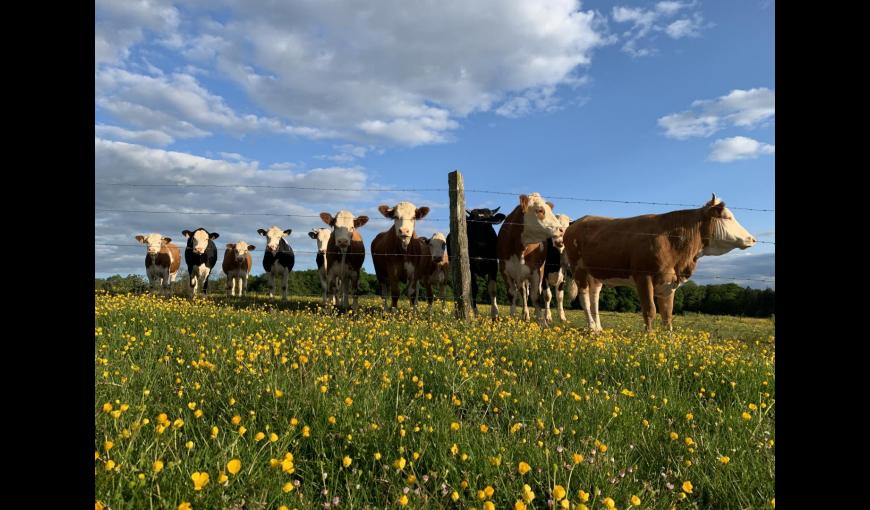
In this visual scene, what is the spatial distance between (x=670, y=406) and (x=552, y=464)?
2.11 m

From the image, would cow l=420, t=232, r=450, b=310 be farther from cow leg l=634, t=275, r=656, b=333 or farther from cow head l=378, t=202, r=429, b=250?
cow leg l=634, t=275, r=656, b=333

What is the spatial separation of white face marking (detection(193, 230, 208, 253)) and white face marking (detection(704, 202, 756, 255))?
19080mm

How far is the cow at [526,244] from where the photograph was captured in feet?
42.0

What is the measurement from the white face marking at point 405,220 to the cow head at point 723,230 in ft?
22.3

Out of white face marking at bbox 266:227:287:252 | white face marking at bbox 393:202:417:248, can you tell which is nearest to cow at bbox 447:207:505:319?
white face marking at bbox 393:202:417:248

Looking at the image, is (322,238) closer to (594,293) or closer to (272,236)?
(272,236)

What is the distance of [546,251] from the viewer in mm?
14031

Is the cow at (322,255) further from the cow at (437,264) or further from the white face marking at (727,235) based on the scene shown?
the white face marking at (727,235)

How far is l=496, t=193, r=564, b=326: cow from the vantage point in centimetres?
1280

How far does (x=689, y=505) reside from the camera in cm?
321

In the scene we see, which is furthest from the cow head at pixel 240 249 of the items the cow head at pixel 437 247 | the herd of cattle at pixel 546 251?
the cow head at pixel 437 247

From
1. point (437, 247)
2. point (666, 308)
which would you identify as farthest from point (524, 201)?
point (437, 247)
